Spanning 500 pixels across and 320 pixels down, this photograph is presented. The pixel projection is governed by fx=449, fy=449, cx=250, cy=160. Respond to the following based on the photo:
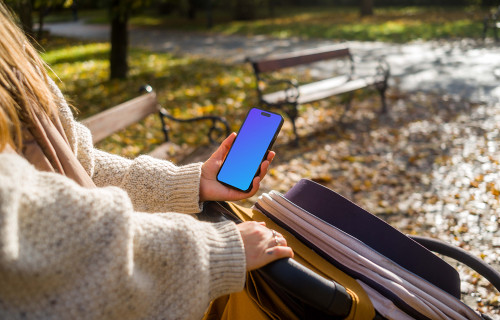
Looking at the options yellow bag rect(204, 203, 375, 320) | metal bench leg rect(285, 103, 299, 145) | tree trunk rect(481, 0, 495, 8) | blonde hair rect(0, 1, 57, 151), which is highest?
tree trunk rect(481, 0, 495, 8)

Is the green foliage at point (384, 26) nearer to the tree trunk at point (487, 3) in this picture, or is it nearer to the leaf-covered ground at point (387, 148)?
the tree trunk at point (487, 3)

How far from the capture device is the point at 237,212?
155cm

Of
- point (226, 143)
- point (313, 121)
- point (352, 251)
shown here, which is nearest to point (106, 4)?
point (313, 121)

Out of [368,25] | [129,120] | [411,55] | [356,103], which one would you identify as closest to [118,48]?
[356,103]

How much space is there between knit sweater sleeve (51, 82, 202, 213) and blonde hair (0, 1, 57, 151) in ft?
0.77

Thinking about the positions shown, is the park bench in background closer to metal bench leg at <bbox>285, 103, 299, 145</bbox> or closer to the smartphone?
metal bench leg at <bbox>285, 103, 299, 145</bbox>

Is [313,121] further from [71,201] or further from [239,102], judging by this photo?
[71,201]

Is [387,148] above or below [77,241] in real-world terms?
below

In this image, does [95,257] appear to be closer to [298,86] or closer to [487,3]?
[298,86]

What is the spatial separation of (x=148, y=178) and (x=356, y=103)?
611cm

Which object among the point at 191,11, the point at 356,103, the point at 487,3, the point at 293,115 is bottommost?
the point at 356,103

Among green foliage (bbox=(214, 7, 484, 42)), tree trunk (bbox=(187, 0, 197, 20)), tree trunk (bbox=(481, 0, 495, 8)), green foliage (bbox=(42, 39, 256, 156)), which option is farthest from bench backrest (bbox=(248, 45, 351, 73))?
tree trunk (bbox=(187, 0, 197, 20))

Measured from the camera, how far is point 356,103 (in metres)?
7.28

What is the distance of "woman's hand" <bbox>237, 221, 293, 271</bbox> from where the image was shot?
1.19 metres
